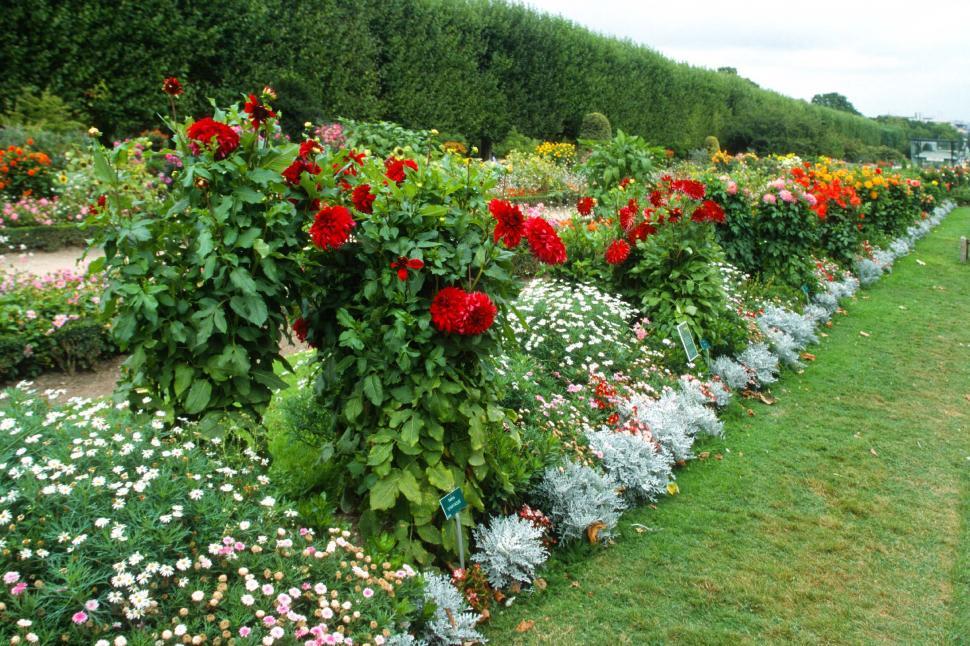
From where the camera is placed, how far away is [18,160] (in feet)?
25.3

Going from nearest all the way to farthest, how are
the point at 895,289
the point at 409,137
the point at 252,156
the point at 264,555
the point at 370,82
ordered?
the point at 264,555, the point at 252,156, the point at 895,289, the point at 409,137, the point at 370,82

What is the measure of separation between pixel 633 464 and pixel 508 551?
1085mm

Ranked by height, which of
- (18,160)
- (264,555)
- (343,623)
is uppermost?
(18,160)

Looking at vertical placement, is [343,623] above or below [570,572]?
above

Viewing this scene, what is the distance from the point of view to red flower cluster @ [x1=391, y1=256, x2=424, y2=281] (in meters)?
2.47

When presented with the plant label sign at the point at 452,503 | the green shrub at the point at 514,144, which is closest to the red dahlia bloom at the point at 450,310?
the plant label sign at the point at 452,503

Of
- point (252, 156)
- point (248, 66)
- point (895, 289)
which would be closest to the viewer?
point (252, 156)

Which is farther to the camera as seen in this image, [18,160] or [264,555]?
[18,160]

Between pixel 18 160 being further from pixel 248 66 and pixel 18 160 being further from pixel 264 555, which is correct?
pixel 264 555

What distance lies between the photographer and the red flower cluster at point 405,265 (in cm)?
247

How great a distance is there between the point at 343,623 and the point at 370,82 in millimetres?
13504

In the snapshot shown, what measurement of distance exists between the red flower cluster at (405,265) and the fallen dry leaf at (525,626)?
4.67ft

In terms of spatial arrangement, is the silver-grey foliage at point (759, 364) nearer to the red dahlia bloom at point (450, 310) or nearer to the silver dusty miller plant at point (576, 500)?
the silver dusty miller plant at point (576, 500)

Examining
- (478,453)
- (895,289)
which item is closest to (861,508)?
(478,453)
